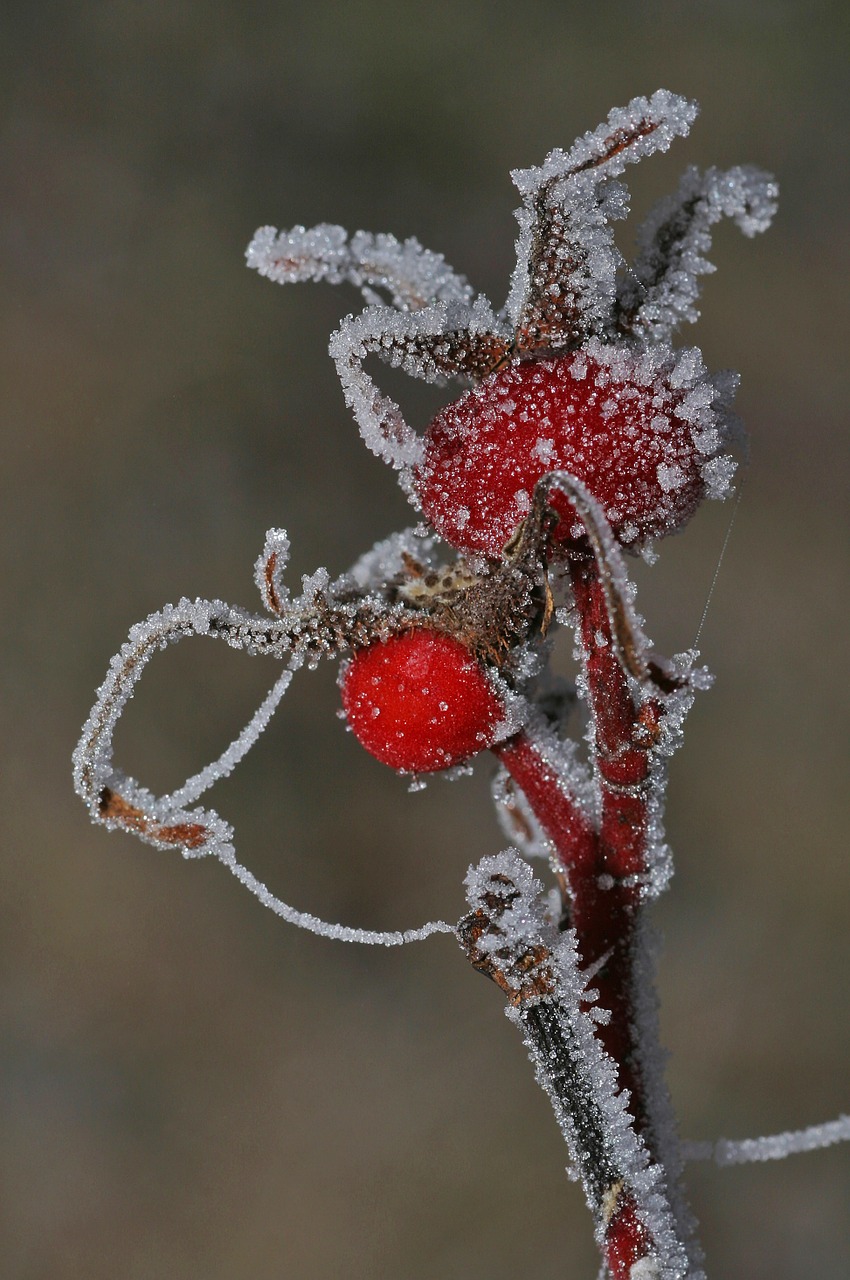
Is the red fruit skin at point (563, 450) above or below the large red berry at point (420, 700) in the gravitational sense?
A: above

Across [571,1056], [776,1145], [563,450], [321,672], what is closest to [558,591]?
[563,450]

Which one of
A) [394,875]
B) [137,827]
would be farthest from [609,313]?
[394,875]

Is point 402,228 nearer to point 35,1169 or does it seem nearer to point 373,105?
point 373,105

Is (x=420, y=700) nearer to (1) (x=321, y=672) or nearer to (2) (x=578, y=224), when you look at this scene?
(2) (x=578, y=224)

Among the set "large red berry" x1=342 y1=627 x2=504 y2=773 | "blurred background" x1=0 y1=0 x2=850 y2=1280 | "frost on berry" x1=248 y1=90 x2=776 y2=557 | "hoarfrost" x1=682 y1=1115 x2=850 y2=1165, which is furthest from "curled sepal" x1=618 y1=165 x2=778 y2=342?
"blurred background" x1=0 y1=0 x2=850 y2=1280

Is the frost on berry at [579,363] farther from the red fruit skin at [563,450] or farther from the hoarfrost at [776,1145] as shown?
the hoarfrost at [776,1145]

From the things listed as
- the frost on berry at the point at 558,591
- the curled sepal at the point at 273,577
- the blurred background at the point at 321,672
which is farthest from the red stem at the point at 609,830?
the blurred background at the point at 321,672
